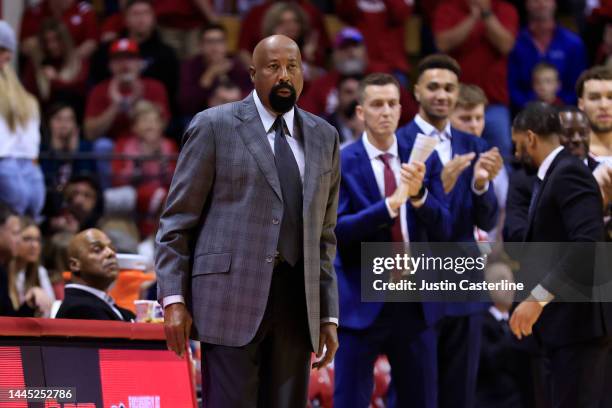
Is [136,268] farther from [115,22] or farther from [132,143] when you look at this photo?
[115,22]

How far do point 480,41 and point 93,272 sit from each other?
16.4 feet

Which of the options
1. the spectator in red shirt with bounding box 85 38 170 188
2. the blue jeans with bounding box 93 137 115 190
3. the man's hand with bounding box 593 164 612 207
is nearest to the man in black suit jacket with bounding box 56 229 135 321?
the man's hand with bounding box 593 164 612 207

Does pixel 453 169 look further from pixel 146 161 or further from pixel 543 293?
pixel 146 161

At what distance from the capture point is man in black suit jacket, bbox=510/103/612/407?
18.6 feet

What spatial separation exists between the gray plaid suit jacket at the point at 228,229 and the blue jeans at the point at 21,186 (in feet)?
14.8

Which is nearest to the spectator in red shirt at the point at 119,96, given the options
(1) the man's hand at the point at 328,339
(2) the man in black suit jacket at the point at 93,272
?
(2) the man in black suit jacket at the point at 93,272

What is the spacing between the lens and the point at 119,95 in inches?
414

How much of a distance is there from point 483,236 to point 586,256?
1.31 m

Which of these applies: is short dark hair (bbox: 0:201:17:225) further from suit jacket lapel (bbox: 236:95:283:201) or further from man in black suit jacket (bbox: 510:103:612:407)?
suit jacket lapel (bbox: 236:95:283:201)

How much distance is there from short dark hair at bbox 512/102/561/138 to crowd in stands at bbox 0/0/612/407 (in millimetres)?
1534

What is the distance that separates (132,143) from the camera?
10188 mm

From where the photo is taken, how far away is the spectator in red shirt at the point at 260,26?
1116cm

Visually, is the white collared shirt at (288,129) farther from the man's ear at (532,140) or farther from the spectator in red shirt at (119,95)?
the spectator in red shirt at (119,95)

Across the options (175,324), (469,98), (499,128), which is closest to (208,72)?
(499,128)
